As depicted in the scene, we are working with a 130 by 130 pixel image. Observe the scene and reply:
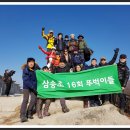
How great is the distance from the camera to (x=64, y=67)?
37.3 feet

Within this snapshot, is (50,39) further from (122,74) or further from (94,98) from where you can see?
(122,74)

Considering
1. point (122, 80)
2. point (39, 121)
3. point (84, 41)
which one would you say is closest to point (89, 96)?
point (122, 80)

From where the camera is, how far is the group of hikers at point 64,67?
10.2 m

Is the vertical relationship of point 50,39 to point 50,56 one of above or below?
above

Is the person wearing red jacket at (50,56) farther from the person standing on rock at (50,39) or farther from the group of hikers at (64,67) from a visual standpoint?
the person standing on rock at (50,39)

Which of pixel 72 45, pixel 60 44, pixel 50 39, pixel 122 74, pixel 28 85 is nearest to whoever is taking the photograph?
pixel 28 85

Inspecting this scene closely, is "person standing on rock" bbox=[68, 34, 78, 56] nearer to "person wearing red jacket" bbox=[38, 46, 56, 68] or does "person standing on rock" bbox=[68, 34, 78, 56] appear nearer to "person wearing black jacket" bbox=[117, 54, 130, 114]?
"person wearing red jacket" bbox=[38, 46, 56, 68]

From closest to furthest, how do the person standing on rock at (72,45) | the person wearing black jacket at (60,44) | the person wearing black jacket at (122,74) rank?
the person wearing black jacket at (122,74), the person standing on rock at (72,45), the person wearing black jacket at (60,44)

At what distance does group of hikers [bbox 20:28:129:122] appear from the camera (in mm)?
10242

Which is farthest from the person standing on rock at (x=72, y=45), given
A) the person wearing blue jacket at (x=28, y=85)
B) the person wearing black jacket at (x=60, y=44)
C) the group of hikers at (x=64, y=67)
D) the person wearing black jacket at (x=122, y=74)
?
the person wearing blue jacket at (x=28, y=85)

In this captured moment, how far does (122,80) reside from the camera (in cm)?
1080

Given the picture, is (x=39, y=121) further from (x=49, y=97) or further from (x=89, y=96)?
(x=89, y=96)

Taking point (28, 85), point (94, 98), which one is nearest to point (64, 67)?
point (94, 98)

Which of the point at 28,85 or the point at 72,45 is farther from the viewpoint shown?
the point at 72,45
